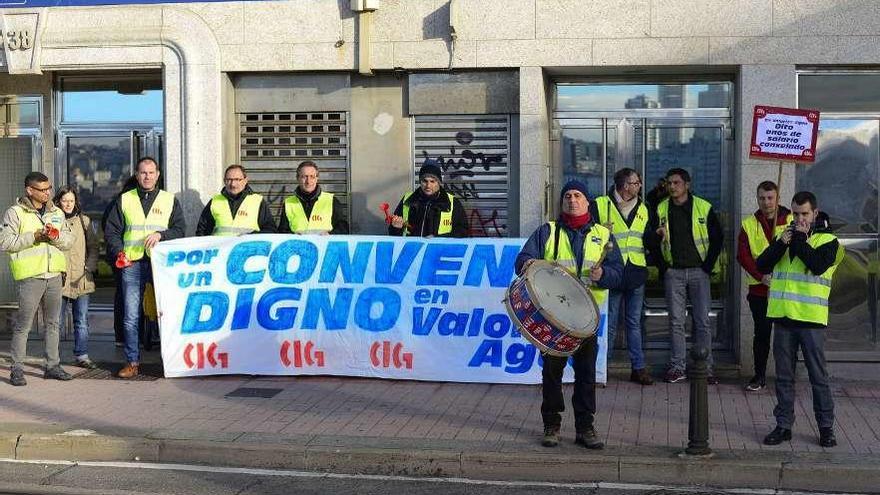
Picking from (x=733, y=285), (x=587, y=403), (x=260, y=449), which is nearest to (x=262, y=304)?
(x=260, y=449)

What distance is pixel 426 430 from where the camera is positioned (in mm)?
8938

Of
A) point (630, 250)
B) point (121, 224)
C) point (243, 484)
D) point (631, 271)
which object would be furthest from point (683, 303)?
point (121, 224)

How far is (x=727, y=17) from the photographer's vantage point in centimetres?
1166

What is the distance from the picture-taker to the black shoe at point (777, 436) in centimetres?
842

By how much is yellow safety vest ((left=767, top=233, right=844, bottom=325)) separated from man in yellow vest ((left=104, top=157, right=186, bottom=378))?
238 inches

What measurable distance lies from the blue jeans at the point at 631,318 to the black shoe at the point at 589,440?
268cm

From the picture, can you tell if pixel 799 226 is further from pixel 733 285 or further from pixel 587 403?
pixel 733 285

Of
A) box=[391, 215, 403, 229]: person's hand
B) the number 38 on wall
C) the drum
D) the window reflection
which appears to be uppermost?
the number 38 on wall

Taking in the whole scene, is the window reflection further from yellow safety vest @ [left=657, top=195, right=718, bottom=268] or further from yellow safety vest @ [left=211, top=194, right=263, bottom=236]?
yellow safety vest @ [left=211, top=194, right=263, bottom=236]

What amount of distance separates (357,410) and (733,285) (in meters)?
4.51

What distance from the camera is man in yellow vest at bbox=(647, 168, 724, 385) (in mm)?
10906

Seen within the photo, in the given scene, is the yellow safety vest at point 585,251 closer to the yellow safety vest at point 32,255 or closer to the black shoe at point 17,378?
the yellow safety vest at point 32,255

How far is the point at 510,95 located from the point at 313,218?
2.50 meters

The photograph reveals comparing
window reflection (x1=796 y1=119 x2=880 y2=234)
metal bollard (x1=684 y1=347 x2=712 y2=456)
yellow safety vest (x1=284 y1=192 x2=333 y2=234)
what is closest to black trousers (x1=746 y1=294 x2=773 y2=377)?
window reflection (x1=796 y1=119 x2=880 y2=234)
